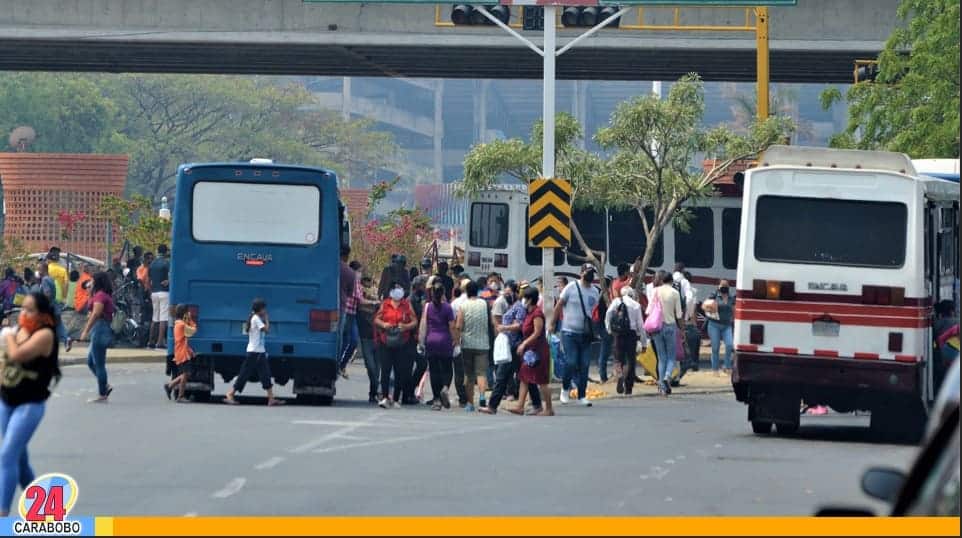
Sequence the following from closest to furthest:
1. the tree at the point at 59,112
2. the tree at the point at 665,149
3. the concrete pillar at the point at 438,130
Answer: the tree at the point at 665,149 → the tree at the point at 59,112 → the concrete pillar at the point at 438,130

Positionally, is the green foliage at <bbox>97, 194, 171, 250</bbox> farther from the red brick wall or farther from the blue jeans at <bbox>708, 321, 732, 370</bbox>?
the blue jeans at <bbox>708, 321, 732, 370</bbox>

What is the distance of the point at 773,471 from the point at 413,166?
148447 mm

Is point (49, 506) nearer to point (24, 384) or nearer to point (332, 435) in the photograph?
point (24, 384)

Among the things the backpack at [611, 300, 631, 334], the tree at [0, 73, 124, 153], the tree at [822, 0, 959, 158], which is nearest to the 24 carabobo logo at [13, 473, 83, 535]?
the backpack at [611, 300, 631, 334]

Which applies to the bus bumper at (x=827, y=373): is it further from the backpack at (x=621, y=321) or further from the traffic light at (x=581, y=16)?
the traffic light at (x=581, y=16)

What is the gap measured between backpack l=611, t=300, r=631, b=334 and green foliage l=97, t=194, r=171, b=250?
16.9m

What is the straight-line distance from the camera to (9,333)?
12.5 m

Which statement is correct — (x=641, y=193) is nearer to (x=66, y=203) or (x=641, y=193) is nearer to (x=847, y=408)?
(x=847, y=408)

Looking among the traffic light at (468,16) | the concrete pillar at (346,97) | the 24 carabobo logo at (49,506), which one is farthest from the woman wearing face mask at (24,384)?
the concrete pillar at (346,97)

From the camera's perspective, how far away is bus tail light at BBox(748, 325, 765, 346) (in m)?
19.1

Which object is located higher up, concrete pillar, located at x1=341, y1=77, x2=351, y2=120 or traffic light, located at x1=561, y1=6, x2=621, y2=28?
concrete pillar, located at x1=341, y1=77, x2=351, y2=120

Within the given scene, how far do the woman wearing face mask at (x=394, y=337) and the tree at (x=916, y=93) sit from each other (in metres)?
10.9

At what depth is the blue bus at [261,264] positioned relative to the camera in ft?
75.6

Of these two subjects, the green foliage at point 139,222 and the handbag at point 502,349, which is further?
the green foliage at point 139,222
